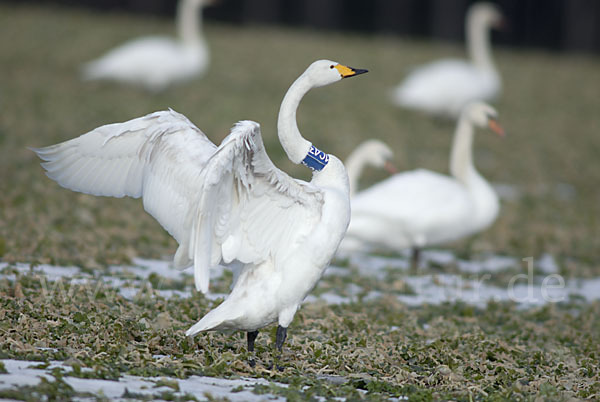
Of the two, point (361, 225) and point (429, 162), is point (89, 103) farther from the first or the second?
point (361, 225)

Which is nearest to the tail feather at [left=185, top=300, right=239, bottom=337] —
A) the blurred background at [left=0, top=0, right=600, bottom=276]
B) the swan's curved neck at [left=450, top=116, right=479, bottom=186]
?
the blurred background at [left=0, top=0, right=600, bottom=276]

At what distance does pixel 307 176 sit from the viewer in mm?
10625

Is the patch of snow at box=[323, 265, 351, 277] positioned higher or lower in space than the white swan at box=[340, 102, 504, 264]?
lower

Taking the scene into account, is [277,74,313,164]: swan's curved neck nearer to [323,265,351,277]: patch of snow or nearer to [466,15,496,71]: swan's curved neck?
[323,265,351,277]: patch of snow

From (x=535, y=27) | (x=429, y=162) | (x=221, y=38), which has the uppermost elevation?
(x=535, y=27)

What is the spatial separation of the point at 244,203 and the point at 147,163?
606mm

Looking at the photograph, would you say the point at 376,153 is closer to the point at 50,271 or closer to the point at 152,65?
the point at 50,271

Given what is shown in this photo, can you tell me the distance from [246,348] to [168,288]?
1.52 m

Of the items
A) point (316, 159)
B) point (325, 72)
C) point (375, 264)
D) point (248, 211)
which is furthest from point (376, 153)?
point (248, 211)

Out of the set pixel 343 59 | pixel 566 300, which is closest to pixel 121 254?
pixel 566 300

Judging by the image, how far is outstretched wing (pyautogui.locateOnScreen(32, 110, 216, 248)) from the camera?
4.14 meters

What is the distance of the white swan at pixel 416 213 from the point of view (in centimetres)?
753

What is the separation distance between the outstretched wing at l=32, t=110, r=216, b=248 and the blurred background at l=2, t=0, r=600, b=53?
22984mm

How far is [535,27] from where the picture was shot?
31.9 m
